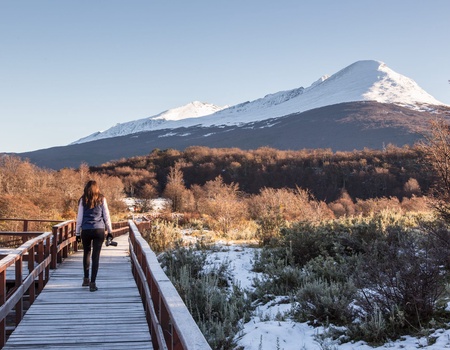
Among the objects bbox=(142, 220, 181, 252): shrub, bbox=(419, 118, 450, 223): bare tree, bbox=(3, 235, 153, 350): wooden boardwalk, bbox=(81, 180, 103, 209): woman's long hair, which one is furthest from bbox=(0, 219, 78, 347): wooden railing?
bbox=(419, 118, 450, 223): bare tree

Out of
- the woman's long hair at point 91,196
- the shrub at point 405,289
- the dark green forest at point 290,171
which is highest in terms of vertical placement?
the woman's long hair at point 91,196

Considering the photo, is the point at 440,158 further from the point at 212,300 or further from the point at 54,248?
the point at 54,248

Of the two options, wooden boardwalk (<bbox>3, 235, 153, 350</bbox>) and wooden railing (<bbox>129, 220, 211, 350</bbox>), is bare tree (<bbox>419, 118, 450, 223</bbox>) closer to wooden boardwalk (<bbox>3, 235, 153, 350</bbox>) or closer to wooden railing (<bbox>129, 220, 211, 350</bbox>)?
wooden boardwalk (<bbox>3, 235, 153, 350</bbox>)

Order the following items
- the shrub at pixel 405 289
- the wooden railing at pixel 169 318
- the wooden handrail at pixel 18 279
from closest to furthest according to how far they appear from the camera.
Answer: the wooden railing at pixel 169 318 → the wooden handrail at pixel 18 279 → the shrub at pixel 405 289

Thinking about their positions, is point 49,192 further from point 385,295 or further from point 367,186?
point 367,186

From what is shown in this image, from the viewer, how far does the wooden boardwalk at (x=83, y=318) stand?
502 centimetres

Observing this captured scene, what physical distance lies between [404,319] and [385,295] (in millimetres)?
619

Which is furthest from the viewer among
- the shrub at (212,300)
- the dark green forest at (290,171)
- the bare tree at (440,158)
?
the dark green forest at (290,171)

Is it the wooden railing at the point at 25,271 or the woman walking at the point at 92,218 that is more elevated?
the woman walking at the point at 92,218

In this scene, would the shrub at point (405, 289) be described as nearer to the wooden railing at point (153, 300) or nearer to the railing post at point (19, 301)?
the wooden railing at point (153, 300)

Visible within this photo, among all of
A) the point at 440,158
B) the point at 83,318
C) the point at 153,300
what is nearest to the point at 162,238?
the point at 83,318

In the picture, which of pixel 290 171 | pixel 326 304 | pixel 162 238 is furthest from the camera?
pixel 290 171

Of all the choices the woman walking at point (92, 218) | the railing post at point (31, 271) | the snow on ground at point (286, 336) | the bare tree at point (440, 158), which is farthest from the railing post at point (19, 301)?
the bare tree at point (440, 158)

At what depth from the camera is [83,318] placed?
5.93m
